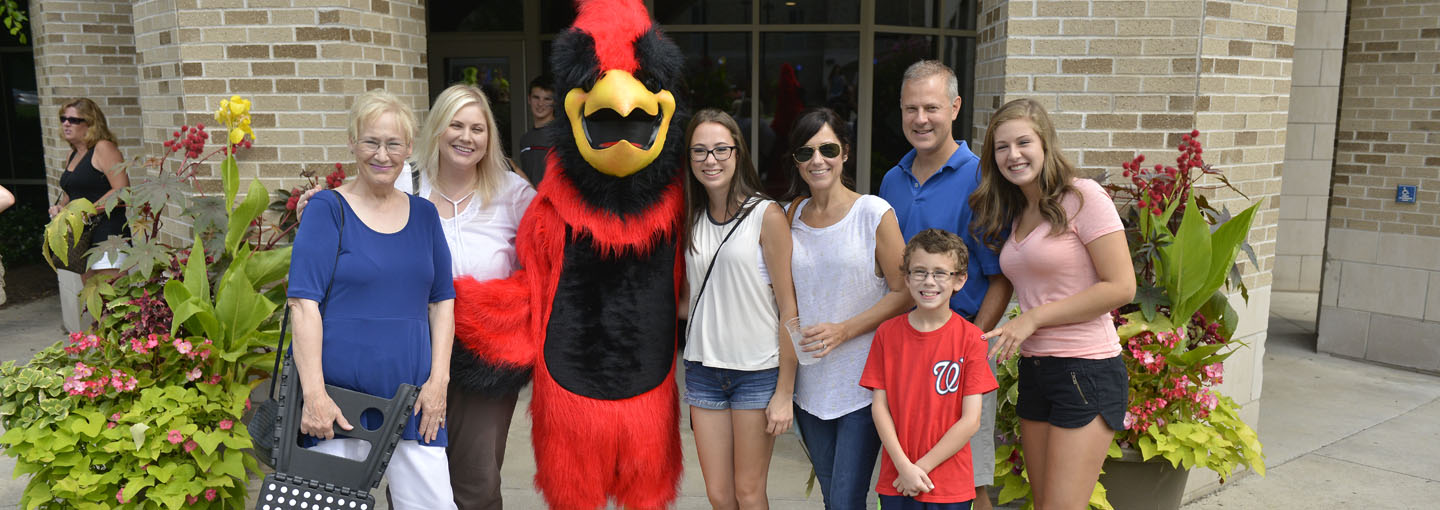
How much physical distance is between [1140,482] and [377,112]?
3.12 m

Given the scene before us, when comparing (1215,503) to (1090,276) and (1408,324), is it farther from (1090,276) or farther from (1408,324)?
(1408,324)

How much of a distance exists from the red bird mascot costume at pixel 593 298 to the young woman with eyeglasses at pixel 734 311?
0.11 m

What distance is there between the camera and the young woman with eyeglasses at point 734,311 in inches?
103

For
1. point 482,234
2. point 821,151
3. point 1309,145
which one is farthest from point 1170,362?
point 1309,145

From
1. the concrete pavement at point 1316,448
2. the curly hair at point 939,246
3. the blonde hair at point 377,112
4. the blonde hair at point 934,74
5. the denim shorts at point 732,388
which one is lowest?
the concrete pavement at point 1316,448

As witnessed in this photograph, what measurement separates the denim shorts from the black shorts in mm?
759

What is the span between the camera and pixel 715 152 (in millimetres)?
2580

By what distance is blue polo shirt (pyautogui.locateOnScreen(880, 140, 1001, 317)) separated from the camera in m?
Answer: 2.75

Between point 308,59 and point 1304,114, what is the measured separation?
27.7ft

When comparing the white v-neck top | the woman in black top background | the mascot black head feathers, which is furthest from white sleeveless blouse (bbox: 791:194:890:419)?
the woman in black top background

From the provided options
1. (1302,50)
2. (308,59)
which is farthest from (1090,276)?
(1302,50)

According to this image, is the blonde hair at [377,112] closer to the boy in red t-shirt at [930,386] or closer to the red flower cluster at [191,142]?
the boy in red t-shirt at [930,386]

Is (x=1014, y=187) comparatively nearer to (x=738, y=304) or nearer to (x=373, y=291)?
(x=738, y=304)

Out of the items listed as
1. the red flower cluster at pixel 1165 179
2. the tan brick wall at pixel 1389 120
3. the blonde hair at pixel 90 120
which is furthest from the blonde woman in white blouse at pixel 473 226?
the tan brick wall at pixel 1389 120
